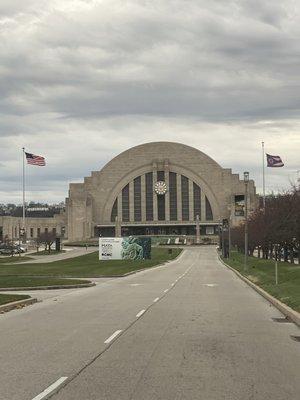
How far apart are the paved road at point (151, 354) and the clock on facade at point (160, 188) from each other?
6355 inches

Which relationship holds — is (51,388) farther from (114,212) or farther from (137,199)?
(114,212)

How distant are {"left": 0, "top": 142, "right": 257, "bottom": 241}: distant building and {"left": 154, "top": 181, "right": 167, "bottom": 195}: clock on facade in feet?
0.96

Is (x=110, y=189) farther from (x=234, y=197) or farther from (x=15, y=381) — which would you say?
(x=15, y=381)

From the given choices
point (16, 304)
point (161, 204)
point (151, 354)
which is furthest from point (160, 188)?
point (151, 354)

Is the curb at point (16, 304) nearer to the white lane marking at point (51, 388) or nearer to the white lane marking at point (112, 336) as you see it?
the white lane marking at point (112, 336)

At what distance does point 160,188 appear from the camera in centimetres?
18088

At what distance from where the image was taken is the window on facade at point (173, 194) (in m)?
183

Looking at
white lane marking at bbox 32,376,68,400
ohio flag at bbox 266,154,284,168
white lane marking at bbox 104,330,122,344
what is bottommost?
white lane marking at bbox 104,330,122,344

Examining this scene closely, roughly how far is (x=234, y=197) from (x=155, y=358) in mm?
173902

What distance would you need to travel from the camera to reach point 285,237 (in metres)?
49.1

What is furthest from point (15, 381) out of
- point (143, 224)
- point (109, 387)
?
point (143, 224)

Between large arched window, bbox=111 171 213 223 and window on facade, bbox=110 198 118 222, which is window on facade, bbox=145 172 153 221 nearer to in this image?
large arched window, bbox=111 171 213 223

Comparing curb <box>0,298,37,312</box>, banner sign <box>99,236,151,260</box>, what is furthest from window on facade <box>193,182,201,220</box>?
curb <box>0,298,37,312</box>

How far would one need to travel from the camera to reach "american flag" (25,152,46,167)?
7825 centimetres
